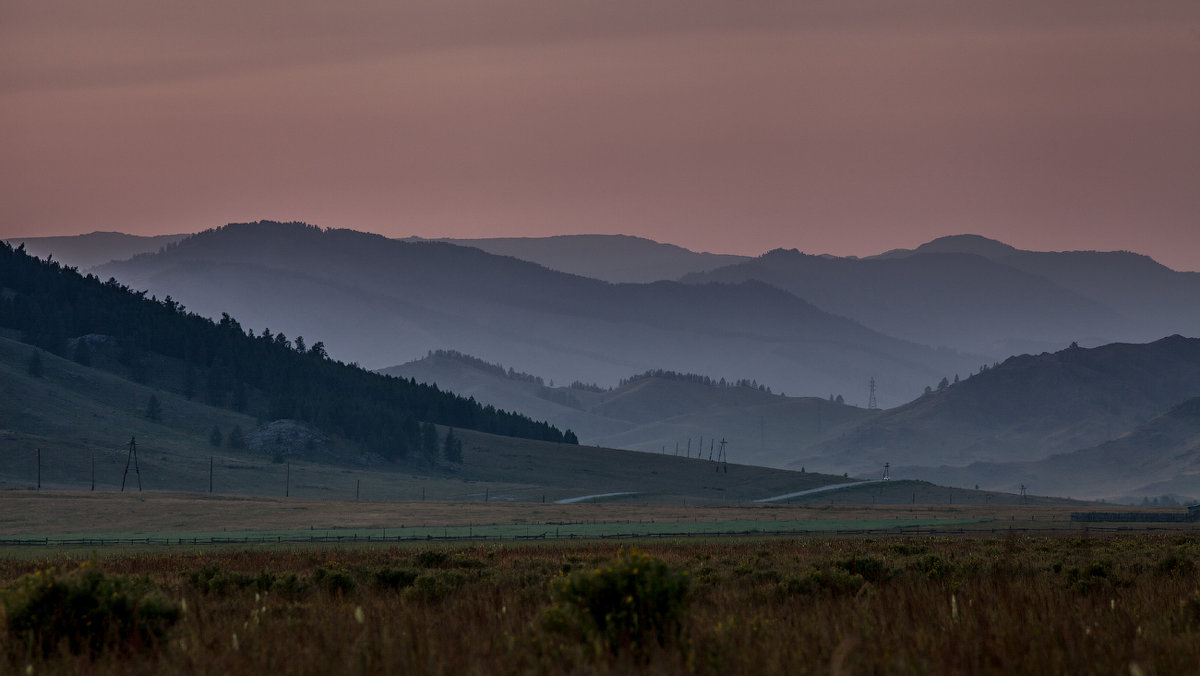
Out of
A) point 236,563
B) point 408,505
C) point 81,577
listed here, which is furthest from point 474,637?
point 408,505

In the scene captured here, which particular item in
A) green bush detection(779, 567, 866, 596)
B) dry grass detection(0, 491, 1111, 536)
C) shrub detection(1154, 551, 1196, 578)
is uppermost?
shrub detection(1154, 551, 1196, 578)

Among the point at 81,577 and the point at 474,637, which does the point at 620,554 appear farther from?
the point at 81,577

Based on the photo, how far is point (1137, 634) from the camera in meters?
19.5

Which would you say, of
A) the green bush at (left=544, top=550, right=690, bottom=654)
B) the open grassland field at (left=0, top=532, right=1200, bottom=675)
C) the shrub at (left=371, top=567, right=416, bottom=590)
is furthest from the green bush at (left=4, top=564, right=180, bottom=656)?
the shrub at (left=371, top=567, right=416, bottom=590)

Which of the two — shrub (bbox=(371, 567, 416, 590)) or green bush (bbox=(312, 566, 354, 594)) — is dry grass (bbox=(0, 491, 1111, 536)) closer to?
green bush (bbox=(312, 566, 354, 594))

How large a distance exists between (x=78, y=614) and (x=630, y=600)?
8346mm

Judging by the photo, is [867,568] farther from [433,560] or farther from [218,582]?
[218,582]

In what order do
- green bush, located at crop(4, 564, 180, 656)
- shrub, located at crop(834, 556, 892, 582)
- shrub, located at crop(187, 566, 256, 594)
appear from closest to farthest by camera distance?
green bush, located at crop(4, 564, 180, 656)
shrub, located at crop(187, 566, 256, 594)
shrub, located at crop(834, 556, 892, 582)

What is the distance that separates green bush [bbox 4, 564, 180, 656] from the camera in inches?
764

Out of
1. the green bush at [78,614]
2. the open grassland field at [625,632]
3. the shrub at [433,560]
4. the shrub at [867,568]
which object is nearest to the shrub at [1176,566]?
the shrub at [867,568]

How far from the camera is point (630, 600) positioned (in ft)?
59.5

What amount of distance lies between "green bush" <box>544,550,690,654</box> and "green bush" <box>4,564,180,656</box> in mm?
6282

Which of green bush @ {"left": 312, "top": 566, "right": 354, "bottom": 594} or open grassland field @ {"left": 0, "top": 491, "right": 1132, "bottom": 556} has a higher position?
green bush @ {"left": 312, "top": 566, "right": 354, "bottom": 594}

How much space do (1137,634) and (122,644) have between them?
15.0 m
